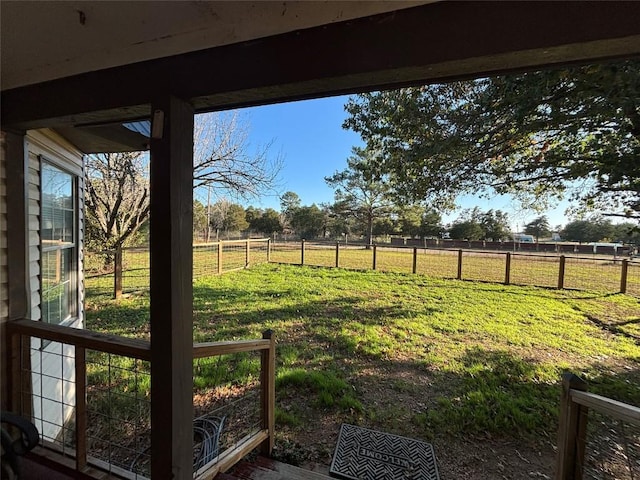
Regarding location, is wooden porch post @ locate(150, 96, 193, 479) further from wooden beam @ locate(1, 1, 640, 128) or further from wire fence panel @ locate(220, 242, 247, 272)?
wire fence panel @ locate(220, 242, 247, 272)

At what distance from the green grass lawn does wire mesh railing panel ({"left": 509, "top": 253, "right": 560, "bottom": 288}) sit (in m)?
0.56

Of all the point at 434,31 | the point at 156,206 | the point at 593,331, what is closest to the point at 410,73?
the point at 434,31

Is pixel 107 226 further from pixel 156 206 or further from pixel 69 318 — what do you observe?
pixel 156 206

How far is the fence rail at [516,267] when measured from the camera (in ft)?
21.3

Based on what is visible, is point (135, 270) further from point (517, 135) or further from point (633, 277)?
point (633, 277)

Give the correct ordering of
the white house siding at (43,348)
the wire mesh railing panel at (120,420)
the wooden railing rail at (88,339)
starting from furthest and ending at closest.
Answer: the wire mesh railing panel at (120,420) < the white house siding at (43,348) < the wooden railing rail at (88,339)

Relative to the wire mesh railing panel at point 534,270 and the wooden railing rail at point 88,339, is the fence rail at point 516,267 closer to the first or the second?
the wire mesh railing panel at point 534,270

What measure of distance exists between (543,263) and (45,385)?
9.36m

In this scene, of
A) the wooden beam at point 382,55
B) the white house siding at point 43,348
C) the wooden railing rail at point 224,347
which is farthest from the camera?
the white house siding at point 43,348

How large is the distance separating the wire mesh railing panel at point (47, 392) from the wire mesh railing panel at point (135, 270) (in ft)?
15.6

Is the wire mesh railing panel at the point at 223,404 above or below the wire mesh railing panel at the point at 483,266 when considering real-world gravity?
below

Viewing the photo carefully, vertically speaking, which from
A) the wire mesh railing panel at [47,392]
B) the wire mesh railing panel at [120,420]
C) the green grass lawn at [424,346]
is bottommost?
the wire mesh railing panel at [120,420]

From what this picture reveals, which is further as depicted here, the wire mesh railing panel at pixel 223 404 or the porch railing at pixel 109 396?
the wire mesh railing panel at pixel 223 404

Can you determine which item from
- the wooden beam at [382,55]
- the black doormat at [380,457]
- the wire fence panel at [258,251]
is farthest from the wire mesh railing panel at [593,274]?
the wire fence panel at [258,251]
